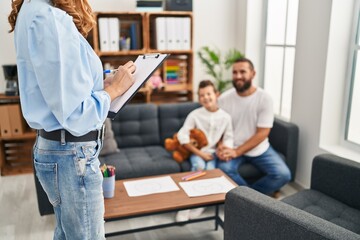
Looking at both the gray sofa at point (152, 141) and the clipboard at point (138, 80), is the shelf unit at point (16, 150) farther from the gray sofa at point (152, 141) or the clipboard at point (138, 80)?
the clipboard at point (138, 80)

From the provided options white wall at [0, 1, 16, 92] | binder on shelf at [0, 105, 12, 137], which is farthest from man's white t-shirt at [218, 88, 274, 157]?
white wall at [0, 1, 16, 92]

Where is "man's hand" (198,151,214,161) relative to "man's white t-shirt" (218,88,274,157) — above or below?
below

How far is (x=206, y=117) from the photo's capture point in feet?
9.43

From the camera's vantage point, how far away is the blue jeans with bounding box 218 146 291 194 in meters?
2.71

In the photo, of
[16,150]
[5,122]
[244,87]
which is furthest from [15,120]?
[244,87]

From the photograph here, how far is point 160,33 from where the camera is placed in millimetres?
3723

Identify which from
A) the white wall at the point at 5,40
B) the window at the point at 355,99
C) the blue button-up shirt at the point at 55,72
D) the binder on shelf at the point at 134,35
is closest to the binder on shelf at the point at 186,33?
the binder on shelf at the point at 134,35

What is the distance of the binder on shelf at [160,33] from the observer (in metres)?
3.70

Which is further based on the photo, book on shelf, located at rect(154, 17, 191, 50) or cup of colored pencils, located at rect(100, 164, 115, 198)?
book on shelf, located at rect(154, 17, 191, 50)

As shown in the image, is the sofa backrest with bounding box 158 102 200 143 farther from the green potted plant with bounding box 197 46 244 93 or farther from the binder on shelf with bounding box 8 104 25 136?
the binder on shelf with bounding box 8 104 25 136

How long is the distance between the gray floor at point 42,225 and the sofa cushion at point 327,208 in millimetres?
→ 641

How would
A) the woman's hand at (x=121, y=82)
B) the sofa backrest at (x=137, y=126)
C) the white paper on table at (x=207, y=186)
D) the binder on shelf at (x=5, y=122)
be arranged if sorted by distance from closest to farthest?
the woman's hand at (x=121, y=82) < the white paper on table at (x=207, y=186) < the sofa backrest at (x=137, y=126) < the binder on shelf at (x=5, y=122)

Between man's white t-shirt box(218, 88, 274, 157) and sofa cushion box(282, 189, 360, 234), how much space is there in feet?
2.42

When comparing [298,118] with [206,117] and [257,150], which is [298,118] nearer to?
[257,150]
